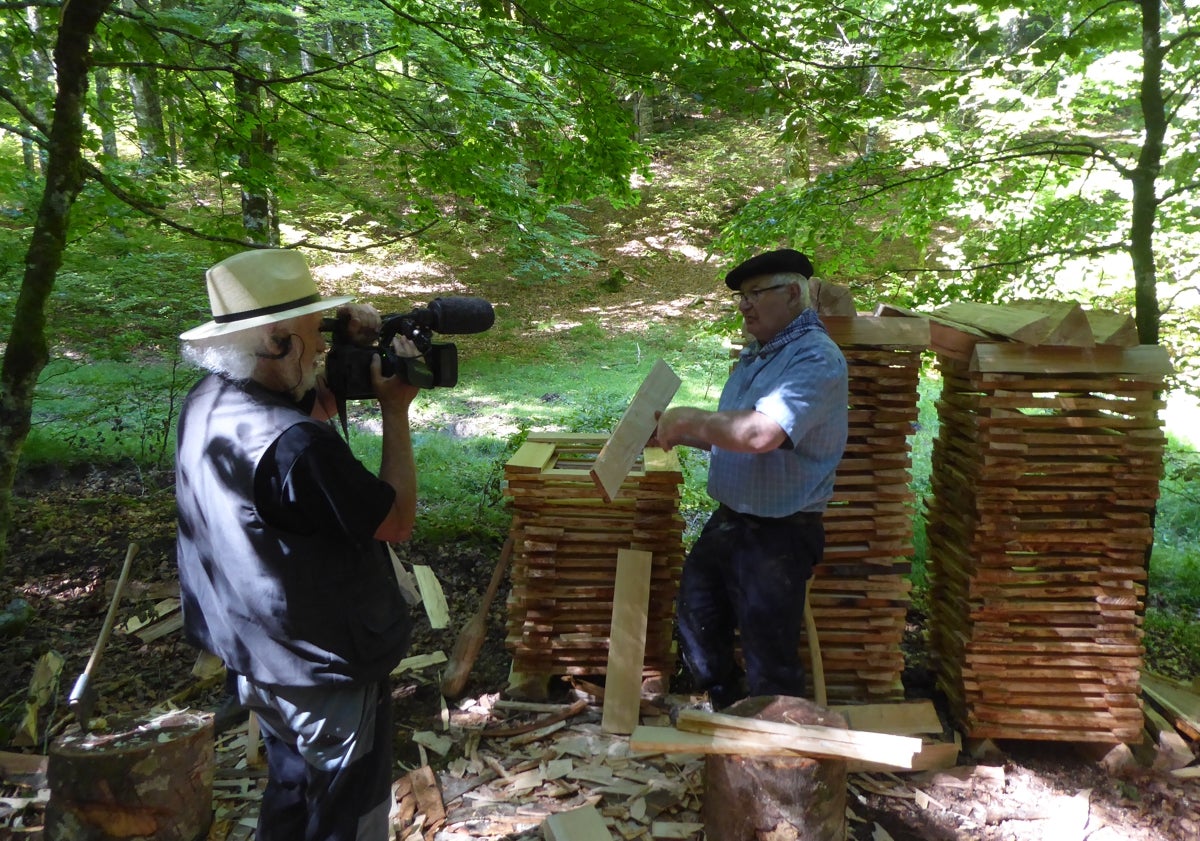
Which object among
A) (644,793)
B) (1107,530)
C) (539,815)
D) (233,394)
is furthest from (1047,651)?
(233,394)

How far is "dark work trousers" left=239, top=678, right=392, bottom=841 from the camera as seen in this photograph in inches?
87.0

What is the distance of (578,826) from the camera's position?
125 inches

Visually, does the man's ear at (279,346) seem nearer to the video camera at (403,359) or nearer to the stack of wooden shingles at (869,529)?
the video camera at (403,359)

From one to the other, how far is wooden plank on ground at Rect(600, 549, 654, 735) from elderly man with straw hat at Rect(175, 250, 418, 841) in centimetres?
184

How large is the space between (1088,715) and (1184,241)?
4.24m

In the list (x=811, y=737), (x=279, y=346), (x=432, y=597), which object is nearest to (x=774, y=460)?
(x=811, y=737)


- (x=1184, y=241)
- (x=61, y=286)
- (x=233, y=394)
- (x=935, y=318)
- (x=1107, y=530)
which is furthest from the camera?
(x=61, y=286)

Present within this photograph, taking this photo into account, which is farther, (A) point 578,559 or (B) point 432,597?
(B) point 432,597

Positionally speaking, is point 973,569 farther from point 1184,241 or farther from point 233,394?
point 1184,241

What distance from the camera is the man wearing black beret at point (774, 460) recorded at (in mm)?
3074

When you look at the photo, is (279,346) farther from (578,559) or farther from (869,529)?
(869,529)

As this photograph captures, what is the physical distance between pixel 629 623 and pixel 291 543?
7.77 ft

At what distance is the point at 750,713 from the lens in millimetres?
2990

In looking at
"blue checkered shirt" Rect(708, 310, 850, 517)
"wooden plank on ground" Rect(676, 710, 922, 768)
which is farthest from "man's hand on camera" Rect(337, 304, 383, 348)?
"wooden plank on ground" Rect(676, 710, 922, 768)
